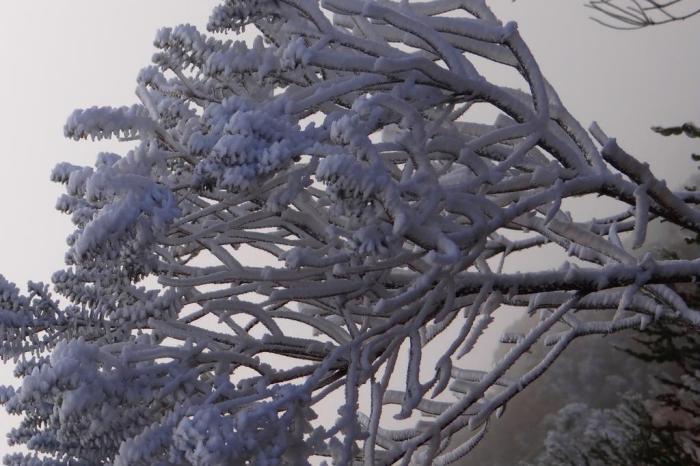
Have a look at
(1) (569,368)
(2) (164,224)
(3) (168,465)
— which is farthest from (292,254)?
(1) (569,368)

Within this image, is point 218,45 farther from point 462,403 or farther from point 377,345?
point 462,403

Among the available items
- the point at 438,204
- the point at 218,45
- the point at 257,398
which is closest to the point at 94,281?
the point at 257,398

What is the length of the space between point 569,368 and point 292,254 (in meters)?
20.3

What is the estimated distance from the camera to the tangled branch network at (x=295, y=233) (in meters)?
1.89

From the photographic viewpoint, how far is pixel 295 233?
2742 mm

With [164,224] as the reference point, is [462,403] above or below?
below

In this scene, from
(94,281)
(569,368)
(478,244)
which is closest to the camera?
(478,244)

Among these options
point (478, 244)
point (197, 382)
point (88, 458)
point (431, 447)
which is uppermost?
point (478, 244)

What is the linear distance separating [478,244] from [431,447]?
948mm

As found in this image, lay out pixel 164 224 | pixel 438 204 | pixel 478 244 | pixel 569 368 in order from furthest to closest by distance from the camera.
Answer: pixel 569 368 → pixel 478 244 → pixel 438 204 → pixel 164 224

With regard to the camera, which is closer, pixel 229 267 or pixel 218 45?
pixel 218 45

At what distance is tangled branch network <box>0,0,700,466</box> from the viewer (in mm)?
1892

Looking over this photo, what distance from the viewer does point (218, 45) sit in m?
2.22

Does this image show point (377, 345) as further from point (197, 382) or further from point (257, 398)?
point (197, 382)
